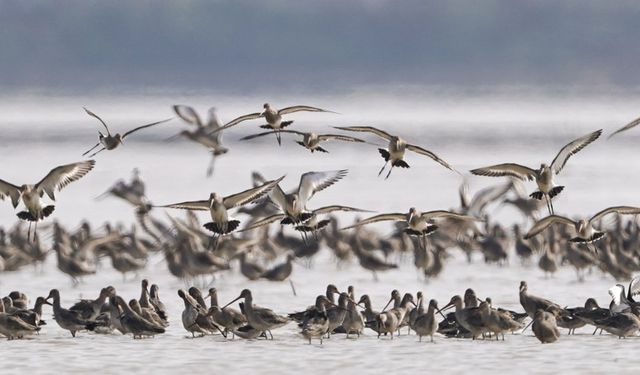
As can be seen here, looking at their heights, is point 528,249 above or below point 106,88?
below

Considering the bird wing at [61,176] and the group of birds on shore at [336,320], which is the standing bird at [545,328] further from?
the bird wing at [61,176]

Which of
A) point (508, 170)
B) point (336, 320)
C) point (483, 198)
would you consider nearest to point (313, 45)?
point (483, 198)

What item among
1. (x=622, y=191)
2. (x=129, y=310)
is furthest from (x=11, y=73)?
A: (x=129, y=310)

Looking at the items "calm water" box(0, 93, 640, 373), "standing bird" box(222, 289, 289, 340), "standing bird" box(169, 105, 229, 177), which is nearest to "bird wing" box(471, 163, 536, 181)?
"calm water" box(0, 93, 640, 373)

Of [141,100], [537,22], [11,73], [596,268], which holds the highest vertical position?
[537,22]

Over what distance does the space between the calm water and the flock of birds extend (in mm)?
216

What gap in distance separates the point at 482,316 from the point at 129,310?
3219 mm

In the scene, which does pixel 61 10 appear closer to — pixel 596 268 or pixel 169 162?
pixel 169 162

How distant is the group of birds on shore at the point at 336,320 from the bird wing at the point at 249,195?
119 cm

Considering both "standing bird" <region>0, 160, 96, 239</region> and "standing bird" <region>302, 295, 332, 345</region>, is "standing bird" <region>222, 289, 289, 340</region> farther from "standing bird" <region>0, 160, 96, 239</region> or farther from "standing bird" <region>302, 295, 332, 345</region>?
"standing bird" <region>0, 160, 96, 239</region>

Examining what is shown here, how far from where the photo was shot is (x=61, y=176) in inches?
677

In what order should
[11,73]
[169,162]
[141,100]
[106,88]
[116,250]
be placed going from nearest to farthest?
[116,250] → [169,162] → [141,100] → [106,88] → [11,73]

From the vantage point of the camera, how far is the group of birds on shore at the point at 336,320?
14.7 m

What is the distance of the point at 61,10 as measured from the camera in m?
97.0
